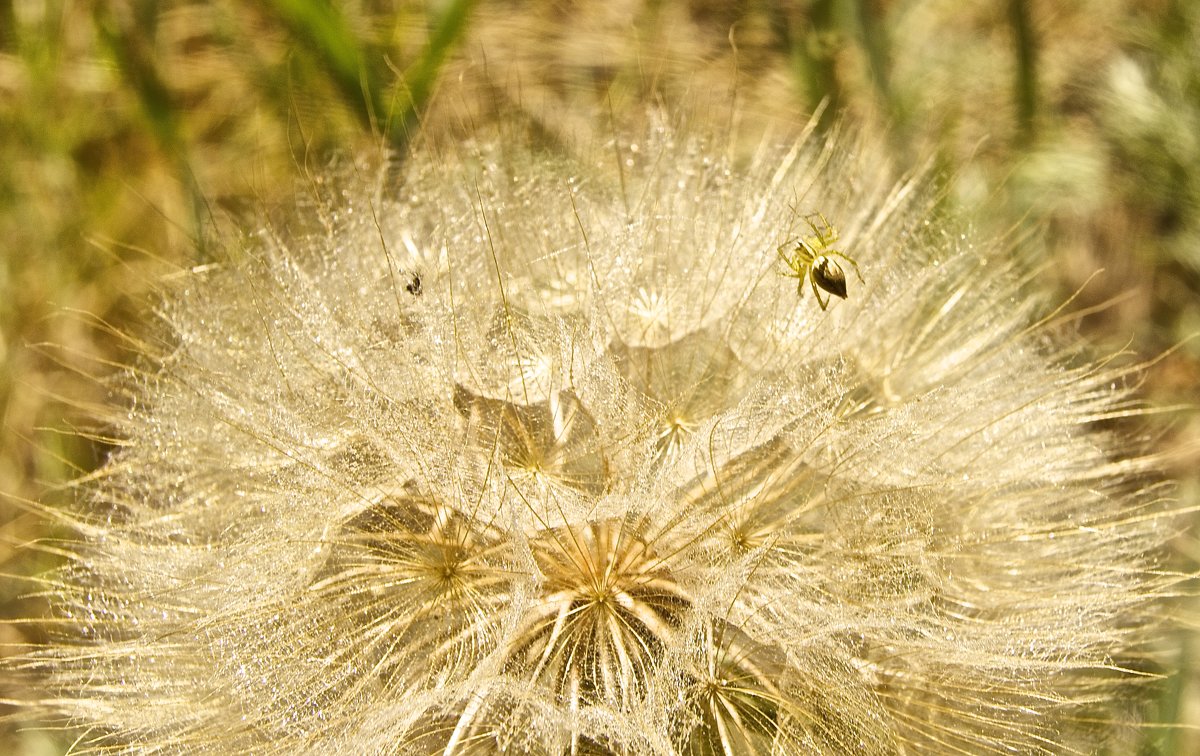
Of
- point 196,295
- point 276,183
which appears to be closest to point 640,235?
point 196,295

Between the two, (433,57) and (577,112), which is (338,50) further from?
(577,112)

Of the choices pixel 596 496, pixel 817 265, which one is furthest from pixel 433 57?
pixel 596 496

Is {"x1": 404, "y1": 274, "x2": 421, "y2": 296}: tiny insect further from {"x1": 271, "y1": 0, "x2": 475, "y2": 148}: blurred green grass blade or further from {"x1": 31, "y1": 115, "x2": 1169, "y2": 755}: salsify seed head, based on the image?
{"x1": 271, "y1": 0, "x2": 475, "y2": 148}: blurred green grass blade

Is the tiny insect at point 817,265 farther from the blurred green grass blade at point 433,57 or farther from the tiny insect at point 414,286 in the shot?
the blurred green grass blade at point 433,57

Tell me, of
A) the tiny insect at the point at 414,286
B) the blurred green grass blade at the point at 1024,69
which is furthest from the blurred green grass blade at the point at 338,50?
the blurred green grass blade at the point at 1024,69

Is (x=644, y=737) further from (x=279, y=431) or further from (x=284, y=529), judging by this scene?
(x=279, y=431)

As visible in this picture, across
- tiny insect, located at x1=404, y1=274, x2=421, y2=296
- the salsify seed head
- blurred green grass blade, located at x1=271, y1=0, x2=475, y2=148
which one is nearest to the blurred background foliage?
blurred green grass blade, located at x1=271, y1=0, x2=475, y2=148
